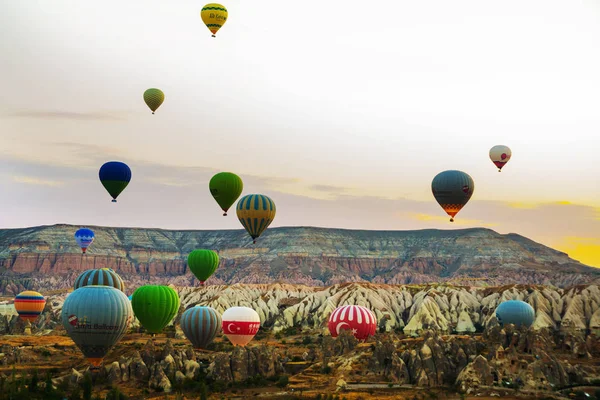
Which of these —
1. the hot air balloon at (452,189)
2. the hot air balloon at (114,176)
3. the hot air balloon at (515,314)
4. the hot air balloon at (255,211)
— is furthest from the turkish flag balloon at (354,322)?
the hot air balloon at (114,176)

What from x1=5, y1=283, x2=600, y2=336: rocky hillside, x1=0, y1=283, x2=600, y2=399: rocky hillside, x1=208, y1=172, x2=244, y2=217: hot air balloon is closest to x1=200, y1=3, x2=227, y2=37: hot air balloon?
x1=208, y1=172, x2=244, y2=217: hot air balloon

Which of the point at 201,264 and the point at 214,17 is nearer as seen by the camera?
the point at 214,17

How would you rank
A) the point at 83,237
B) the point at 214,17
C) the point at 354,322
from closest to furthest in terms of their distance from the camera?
the point at 214,17 → the point at 354,322 → the point at 83,237

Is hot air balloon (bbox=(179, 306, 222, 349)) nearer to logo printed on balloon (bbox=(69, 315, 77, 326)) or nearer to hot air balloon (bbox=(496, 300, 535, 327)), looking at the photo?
logo printed on balloon (bbox=(69, 315, 77, 326))

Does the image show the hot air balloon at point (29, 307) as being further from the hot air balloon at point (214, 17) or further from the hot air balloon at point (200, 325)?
the hot air balloon at point (214, 17)

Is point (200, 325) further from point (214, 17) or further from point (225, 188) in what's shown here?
point (214, 17)

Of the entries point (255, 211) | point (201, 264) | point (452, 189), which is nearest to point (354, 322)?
point (255, 211)
